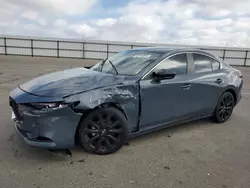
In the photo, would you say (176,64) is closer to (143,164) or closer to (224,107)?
(224,107)

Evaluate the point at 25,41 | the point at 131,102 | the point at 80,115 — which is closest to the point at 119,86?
the point at 131,102

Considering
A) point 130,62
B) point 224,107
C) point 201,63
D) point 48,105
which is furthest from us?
point 224,107

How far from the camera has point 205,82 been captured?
14.9 feet

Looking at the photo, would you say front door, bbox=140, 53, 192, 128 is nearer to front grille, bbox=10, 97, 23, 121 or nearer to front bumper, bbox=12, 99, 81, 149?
front bumper, bbox=12, 99, 81, 149

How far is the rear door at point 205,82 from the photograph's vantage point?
4.43 metres

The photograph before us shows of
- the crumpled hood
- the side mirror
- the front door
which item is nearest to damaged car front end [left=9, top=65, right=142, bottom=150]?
the crumpled hood

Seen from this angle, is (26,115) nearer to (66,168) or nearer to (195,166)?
(66,168)

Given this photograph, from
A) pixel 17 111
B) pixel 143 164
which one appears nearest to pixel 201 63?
pixel 143 164

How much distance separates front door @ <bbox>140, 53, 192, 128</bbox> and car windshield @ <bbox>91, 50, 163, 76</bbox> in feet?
0.71

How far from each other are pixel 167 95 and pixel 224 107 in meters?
1.81

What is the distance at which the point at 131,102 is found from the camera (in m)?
3.59

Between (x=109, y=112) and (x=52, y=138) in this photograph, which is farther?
(x=109, y=112)

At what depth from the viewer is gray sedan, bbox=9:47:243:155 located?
10.2 ft

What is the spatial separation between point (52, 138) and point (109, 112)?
0.83 metres
